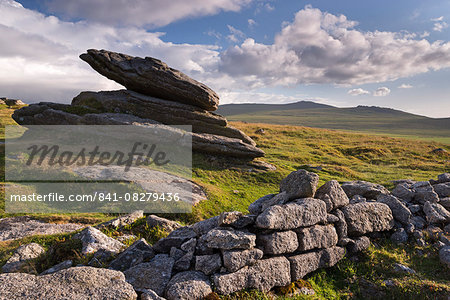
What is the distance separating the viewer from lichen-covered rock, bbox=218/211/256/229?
9.99 metres

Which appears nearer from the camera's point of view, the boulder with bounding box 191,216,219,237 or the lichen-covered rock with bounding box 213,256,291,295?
the lichen-covered rock with bounding box 213,256,291,295

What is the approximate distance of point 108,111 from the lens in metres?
32.2

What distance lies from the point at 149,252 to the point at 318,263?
6.91 meters

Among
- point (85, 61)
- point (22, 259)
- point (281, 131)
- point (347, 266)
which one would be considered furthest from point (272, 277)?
point (281, 131)

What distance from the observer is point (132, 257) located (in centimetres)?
948

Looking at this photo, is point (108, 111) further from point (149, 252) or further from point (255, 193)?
point (149, 252)

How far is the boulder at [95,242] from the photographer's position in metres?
10.1

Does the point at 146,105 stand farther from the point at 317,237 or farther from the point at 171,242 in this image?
the point at 317,237

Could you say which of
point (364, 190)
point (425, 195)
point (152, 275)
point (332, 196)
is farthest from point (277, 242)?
point (425, 195)

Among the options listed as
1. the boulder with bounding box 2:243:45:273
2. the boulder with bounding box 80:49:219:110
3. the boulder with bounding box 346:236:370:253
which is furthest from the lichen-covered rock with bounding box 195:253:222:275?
the boulder with bounding box 80:49:219:110

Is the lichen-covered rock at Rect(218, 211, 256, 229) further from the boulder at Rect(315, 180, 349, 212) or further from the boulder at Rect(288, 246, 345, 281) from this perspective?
the boulder at Rect(315, 180, 349, 212)

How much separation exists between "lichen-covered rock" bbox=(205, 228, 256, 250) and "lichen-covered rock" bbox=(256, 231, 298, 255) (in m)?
0.66

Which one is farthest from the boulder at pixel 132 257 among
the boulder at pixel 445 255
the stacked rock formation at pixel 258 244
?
the boulder at pixel 445 255

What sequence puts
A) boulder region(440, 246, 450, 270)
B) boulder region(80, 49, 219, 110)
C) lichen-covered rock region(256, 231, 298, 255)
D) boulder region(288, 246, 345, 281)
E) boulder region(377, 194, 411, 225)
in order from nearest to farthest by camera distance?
1. lichen-covered rock region(256, 231, 298, 255)
2. boulder region(288, 246, 345, 281)
3. boulder region(440, 246, 450, 270)
4. boulder region(377, 194, 411, 225)
5. boulder region(80, 49, 219, 110)
